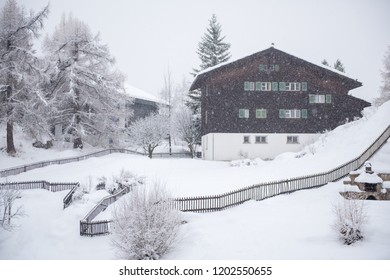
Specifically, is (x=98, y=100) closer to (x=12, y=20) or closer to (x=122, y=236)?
(x=12, y=20)

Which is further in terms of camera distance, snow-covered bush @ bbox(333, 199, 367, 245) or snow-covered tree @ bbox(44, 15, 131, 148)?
snow-covered tree @ bbox(44, 15, 131, 148)

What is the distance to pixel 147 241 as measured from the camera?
811cm

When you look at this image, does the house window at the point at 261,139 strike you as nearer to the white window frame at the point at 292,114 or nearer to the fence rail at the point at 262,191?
the white window frame at the point at 292,114

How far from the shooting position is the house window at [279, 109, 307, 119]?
2670 centimetres

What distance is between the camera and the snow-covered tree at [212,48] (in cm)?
3359

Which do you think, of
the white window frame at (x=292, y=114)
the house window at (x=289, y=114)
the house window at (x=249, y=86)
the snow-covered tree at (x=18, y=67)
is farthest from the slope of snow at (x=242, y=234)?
the house window at (x=249, y=86)

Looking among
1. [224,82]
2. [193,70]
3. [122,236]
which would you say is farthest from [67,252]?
[193,70]

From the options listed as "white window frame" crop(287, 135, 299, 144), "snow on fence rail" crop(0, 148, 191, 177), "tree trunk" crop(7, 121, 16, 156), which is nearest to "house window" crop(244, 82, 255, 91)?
"white window frame" crop(287, 135, 299, 144)

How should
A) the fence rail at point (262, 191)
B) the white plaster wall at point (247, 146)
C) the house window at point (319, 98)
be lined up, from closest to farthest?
the fence rail at point (262, 191)
the white plaster wall at point (247, 146)
the house window at point (319, 98)

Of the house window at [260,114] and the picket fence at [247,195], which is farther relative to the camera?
the house window at [260,114]

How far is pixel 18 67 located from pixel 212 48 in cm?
2449

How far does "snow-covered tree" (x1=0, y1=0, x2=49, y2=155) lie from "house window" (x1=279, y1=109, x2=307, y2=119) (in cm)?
1990

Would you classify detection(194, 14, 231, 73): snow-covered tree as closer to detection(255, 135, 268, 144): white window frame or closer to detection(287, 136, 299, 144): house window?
detection(255, 135, 268, 144): white window frame

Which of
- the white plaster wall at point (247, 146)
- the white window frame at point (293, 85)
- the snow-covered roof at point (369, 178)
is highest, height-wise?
the white window frame at point (293, 85)
